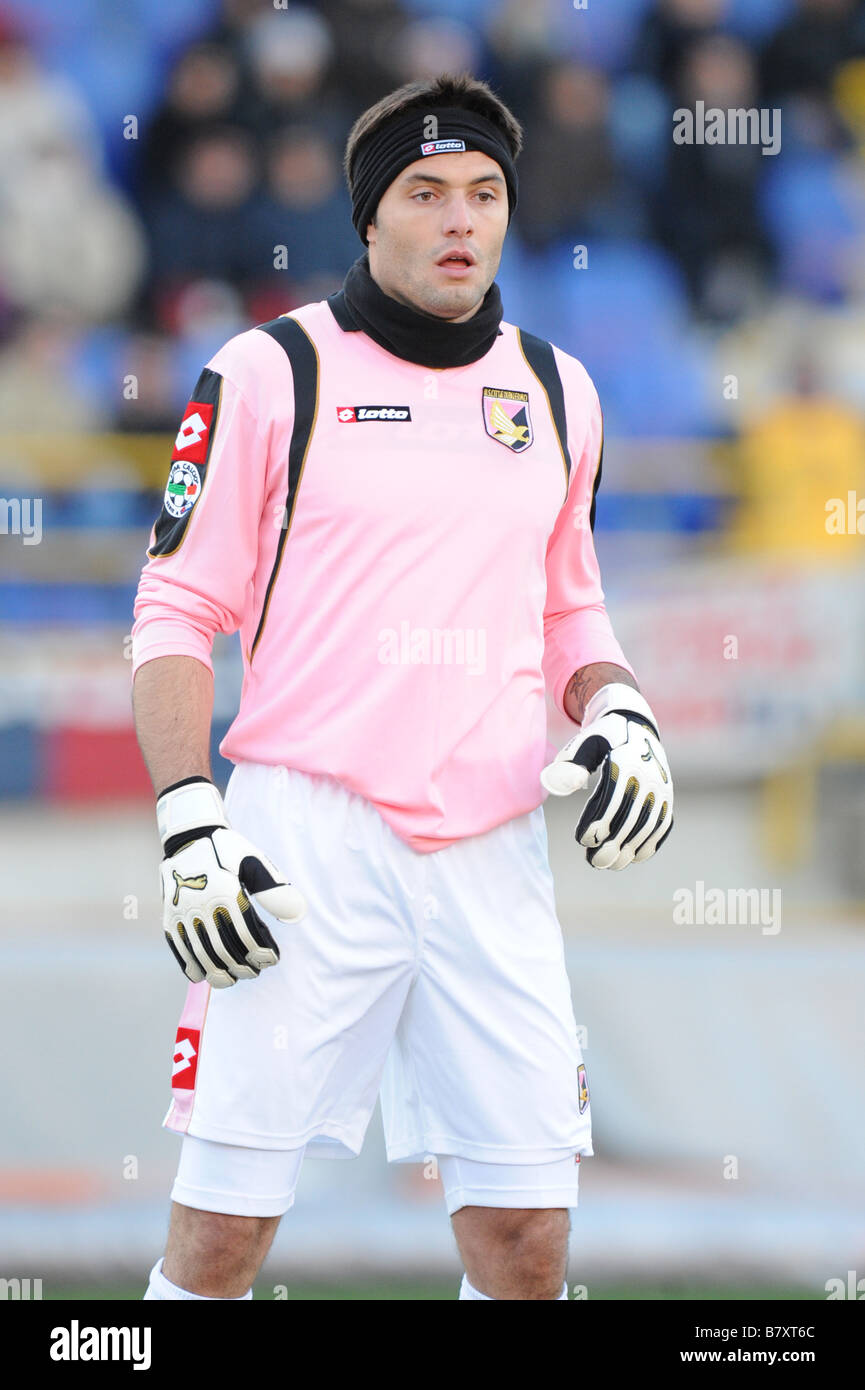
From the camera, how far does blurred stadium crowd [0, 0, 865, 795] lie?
6.94 meters

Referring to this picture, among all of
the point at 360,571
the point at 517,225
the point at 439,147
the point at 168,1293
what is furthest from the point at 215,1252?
the point at 517,225

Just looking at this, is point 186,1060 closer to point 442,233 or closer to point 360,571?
point 360,571

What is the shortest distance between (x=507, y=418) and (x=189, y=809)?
0.78 metres

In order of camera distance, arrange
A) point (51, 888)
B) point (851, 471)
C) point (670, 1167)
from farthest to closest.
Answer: point (851, 471) < point (51, 888) < point (670, 1167)

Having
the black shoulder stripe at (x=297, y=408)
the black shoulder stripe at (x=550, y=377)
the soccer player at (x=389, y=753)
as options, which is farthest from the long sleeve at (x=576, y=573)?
the black shoulder stripe at (x=297, y=408)

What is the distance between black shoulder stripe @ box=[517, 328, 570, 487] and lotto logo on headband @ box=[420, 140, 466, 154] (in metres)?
0.33

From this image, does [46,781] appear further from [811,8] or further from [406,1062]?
[811,8]

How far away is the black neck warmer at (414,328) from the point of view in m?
2.62

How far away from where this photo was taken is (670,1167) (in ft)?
13.7

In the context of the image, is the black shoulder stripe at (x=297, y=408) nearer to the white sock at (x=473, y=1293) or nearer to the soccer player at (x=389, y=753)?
the soccer player at (x=389, y=753)

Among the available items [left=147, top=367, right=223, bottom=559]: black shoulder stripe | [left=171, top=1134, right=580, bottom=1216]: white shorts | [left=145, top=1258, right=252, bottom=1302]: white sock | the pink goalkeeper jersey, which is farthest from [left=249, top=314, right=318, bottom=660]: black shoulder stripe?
[left=145, top=1258, right=252, bottom=1302]: white sock
